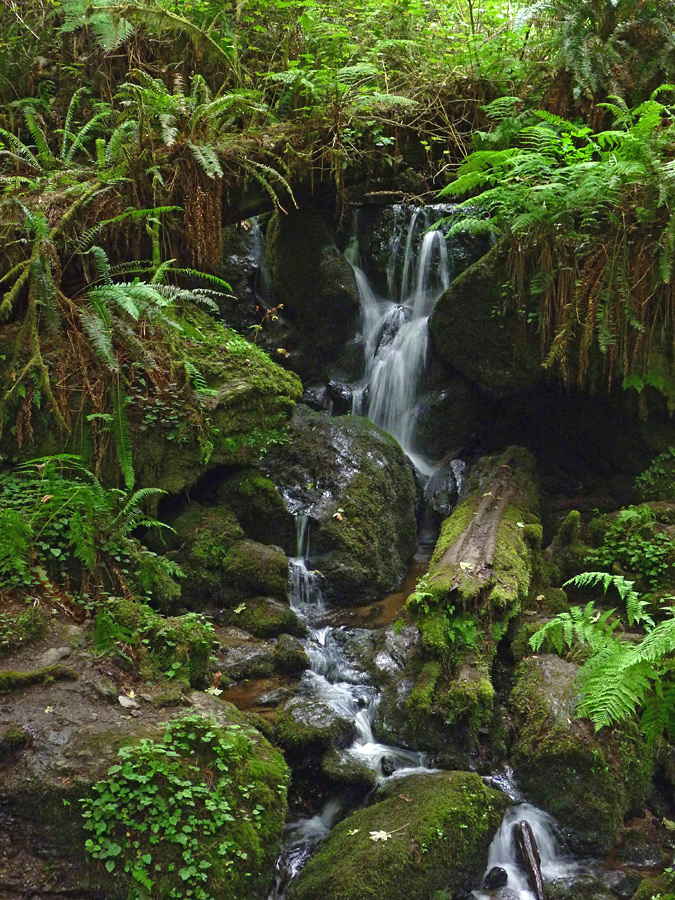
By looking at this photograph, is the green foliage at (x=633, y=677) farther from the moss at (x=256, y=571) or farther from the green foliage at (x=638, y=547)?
the moss at (x=256, y=571)

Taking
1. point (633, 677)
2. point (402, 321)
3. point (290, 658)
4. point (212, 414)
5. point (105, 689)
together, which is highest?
point (402, 321)

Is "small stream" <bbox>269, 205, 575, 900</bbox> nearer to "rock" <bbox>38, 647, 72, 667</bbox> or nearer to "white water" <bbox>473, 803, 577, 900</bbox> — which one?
"white water" <bbox>473, 803, 577, 900</bbox>

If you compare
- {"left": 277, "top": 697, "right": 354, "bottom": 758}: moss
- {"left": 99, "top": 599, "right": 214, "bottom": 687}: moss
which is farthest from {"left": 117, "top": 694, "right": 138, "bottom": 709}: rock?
{"left": 277, "top": 697, "right": 354, "bottom": 758}: moss

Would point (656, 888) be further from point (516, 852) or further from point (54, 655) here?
point (54, 655)

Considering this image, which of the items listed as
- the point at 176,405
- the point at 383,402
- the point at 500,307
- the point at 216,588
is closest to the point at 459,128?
the point at 500,307

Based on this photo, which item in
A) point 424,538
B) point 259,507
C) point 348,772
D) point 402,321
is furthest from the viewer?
point 402,321

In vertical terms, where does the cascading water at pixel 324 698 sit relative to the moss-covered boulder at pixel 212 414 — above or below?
below

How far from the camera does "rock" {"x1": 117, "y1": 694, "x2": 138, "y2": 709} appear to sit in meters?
3.93

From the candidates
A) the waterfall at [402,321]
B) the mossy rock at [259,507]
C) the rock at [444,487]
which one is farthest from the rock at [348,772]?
the waterfall at [402,321]

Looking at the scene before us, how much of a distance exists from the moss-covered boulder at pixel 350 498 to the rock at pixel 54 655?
293 cm

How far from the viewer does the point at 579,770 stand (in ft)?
14.4

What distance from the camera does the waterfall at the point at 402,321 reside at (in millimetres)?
8742

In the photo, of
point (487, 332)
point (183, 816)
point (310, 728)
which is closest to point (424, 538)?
point (487, 332)

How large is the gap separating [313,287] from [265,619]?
492 centimetres
